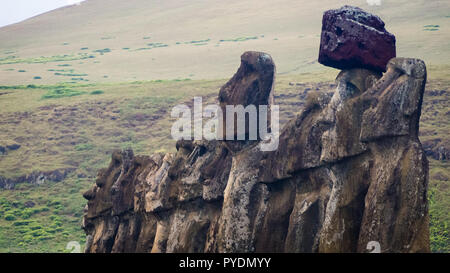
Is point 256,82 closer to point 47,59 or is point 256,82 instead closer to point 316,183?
point 316,183

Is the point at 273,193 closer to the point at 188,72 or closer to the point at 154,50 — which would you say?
the point at 188,72

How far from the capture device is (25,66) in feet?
286

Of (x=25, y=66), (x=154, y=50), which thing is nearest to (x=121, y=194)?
(x=25, y=66)

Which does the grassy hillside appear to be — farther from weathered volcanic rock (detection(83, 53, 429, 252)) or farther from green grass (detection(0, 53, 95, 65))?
weathered volcanic rock (detection(83, 53, 429, 252))

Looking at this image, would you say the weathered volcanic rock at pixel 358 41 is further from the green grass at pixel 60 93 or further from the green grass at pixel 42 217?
the green grass at pixel 60 93

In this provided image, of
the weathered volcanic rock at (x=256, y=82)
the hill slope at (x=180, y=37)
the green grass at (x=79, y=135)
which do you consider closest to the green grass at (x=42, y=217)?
the green grass at (x=79, y=135)

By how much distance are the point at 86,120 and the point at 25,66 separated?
3677 cm

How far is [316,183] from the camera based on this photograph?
41.8 feet

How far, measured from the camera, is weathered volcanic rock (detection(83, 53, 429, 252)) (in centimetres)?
1088

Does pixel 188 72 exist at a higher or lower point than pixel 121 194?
lower

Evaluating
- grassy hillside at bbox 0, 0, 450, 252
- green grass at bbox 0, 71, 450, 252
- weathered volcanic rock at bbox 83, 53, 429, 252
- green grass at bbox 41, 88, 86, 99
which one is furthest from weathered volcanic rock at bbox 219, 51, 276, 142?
green grass at bbox 41, 88, 86, 99

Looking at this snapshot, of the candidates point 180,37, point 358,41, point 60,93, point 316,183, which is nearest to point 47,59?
point 180,37

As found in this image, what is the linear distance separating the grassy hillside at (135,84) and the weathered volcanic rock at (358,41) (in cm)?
1076

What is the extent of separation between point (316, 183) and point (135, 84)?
5357 cm
